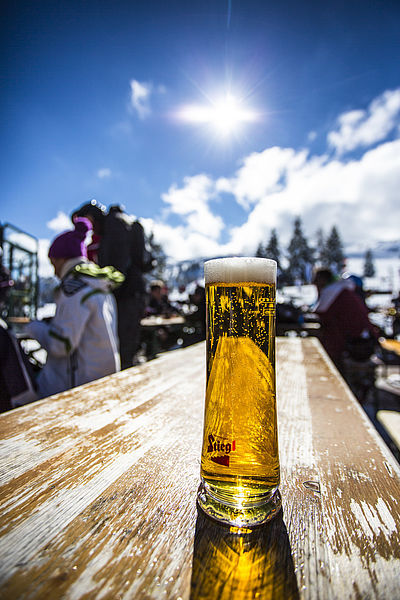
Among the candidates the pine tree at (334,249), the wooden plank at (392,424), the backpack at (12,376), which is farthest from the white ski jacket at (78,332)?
the pine tree at (334,249)

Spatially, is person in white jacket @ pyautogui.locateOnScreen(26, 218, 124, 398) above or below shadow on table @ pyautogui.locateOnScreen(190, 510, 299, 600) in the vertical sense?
above

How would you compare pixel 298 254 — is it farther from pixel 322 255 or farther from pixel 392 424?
pixel 392 424

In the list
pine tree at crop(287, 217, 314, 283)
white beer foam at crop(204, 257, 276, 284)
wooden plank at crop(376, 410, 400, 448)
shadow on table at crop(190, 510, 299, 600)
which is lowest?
wooden plank at crop(376, 410, 400, 448)

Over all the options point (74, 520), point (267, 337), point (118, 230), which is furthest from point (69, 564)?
point (118, 230)

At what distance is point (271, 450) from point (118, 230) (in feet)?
10.3

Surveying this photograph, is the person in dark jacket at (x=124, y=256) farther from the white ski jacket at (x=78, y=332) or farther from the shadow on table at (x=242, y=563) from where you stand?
the shadow on table at (x=242, y=563)

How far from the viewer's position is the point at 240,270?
56cm

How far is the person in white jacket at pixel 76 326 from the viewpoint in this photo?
5.88ft

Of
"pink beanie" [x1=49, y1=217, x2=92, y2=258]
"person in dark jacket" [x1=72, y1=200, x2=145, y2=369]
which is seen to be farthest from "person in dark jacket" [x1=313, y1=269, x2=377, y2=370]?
"pink beanie" [x1=49, y1=217, x2=92, y2=258]

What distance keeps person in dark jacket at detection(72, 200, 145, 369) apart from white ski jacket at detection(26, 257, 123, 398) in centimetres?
127

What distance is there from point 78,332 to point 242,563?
64.1 inches

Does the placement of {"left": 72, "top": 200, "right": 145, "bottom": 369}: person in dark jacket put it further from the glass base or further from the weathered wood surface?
the glass base

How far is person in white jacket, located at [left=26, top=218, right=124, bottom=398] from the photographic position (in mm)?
1793

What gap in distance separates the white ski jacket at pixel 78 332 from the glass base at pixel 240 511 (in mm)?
1503
